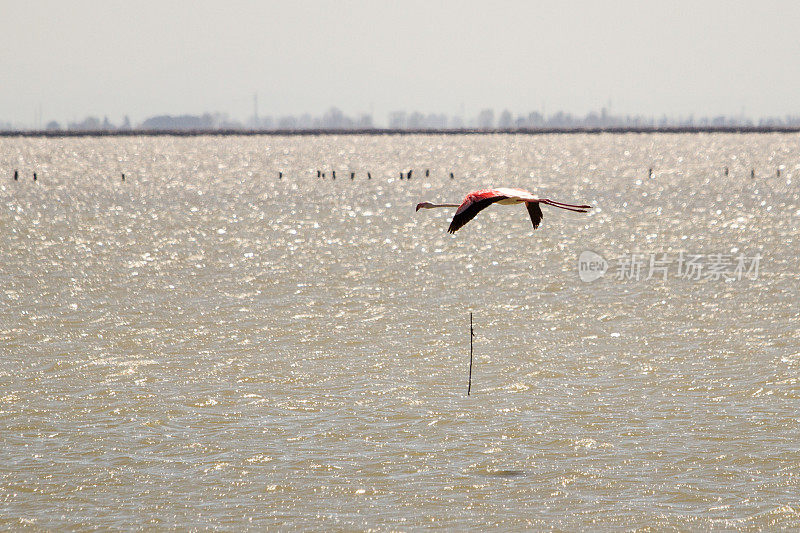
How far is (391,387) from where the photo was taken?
26.5 metres

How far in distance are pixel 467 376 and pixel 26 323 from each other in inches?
645

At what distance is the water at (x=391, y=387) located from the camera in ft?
62.8

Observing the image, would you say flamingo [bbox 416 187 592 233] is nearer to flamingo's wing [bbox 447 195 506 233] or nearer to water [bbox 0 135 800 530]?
flamingo's wing [bbox 447 195 506 233]

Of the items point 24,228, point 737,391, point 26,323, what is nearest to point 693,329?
point 737,391

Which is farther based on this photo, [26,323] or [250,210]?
[250,210]

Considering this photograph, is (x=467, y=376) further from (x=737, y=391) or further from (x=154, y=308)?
(x=154, y=308)

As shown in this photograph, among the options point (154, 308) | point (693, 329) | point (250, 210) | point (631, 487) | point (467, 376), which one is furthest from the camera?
point (250, 210)

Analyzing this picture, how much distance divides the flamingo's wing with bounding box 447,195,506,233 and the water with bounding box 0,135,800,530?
5850 mm

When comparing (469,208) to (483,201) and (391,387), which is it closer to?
(483,201)

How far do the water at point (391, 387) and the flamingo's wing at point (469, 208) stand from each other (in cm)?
585

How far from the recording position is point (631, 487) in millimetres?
19672

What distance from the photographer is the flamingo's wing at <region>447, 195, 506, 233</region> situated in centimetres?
1577

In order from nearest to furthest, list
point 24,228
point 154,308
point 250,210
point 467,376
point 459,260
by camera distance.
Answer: point 467,376 < point 154,308 < point 459,260 < point 24,228 < point 250,210

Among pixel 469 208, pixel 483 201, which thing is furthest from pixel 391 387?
pixel 469 208
